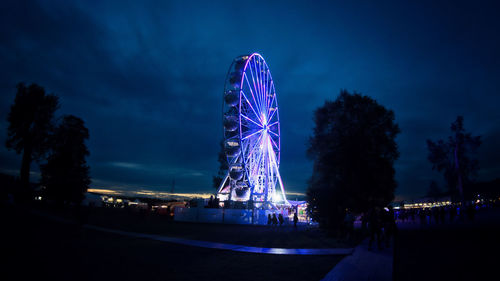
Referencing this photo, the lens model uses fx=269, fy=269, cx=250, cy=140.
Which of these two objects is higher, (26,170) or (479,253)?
(26,170)

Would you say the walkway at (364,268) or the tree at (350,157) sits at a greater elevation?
the tree at (350,157)

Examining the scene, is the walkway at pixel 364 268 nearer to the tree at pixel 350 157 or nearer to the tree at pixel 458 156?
the tree at pixel 350 157

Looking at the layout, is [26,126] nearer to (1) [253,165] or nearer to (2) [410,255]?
(1) [253,165]

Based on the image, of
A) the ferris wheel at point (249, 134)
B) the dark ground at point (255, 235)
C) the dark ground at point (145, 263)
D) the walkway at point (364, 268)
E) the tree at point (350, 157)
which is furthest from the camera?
the ferris wheel at point (249, 134)

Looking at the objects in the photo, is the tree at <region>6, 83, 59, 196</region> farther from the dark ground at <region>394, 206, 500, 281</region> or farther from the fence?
the dark ground at <region>394, 206, 500, 281</region>

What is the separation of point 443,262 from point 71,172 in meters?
44.7

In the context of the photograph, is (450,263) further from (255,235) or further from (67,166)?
(67,166)

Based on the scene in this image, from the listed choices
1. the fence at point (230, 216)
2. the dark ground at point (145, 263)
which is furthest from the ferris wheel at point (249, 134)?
the dark ground at point (145, 263)

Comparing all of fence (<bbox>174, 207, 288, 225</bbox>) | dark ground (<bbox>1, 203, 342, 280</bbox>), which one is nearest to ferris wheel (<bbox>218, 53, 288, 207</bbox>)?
fence (<bbox>174, 207, 288, 225</bbox>)

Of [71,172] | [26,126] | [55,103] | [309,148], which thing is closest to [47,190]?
[71,172]

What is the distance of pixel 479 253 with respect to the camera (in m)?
9.90

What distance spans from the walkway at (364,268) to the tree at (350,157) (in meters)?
8.22

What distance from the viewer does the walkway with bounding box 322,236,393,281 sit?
696cm

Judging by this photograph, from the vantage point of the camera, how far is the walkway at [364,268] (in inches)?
274
